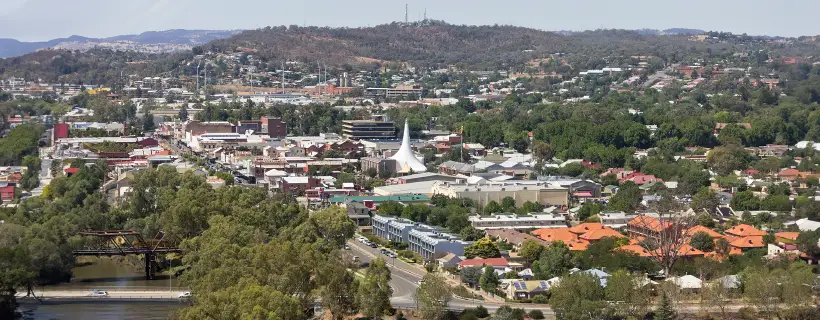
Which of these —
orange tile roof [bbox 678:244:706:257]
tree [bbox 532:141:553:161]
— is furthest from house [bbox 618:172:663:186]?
orange tile roof [bbox 678:244:706:257]

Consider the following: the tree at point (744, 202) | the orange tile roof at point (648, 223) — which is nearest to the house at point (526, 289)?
the orange tile roof at point (648, 223)

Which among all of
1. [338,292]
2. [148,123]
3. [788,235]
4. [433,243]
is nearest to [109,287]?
[338,292]

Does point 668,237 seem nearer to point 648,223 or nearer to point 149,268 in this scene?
point 648,223

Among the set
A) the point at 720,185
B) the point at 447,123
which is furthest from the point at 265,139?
the point at 720,185

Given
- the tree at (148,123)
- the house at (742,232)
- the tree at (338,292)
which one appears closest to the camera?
the tree at (338,292)


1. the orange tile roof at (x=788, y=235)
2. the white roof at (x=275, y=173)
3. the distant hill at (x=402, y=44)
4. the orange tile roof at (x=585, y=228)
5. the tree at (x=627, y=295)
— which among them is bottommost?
the white roof at (x=275, y=173)

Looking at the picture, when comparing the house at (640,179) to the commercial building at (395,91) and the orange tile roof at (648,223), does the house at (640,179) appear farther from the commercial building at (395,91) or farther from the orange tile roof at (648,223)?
the commercial building at (395,91)
